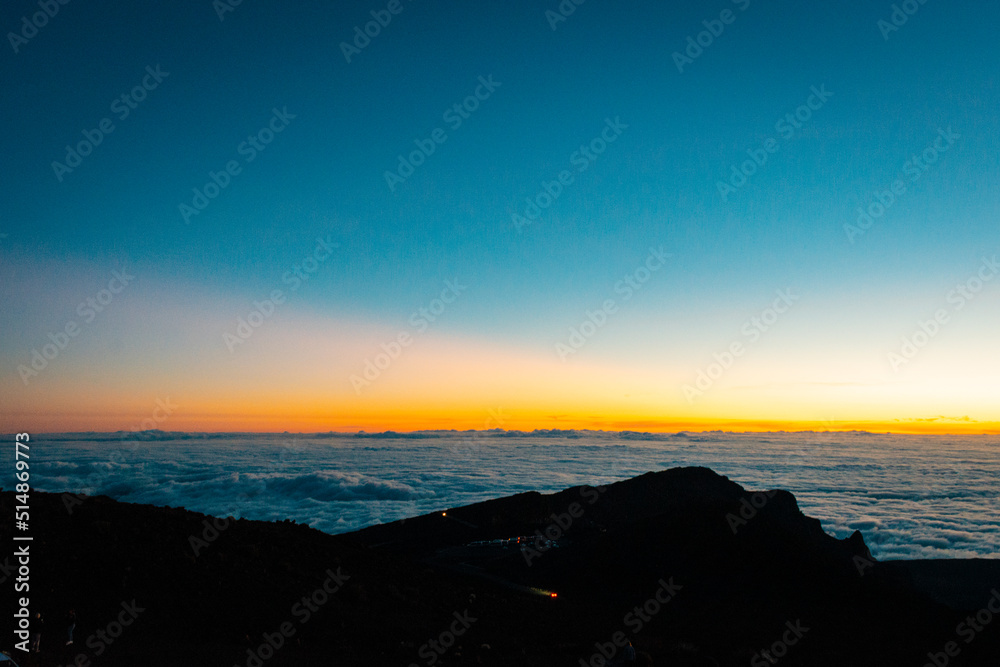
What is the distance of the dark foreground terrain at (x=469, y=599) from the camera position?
51.0ft

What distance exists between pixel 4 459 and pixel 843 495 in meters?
167

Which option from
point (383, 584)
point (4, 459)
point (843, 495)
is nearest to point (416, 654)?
point (383, 584)
